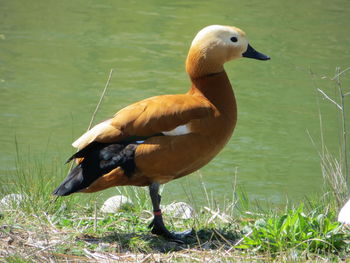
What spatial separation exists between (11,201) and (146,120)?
1.32 m

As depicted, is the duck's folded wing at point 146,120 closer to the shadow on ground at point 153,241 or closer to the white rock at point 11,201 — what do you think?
the shadow on ground at point 153,241

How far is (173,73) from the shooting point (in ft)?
41.3

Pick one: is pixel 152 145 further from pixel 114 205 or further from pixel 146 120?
pixel 114 205

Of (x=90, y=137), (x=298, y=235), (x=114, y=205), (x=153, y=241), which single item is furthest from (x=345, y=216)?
(x=114, y=205)

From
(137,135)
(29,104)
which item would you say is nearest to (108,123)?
(137,135)

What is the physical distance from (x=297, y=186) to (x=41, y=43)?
6.51 m

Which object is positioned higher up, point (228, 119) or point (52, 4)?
point (228, 119)

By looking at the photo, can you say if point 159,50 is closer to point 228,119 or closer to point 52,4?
point 52,4

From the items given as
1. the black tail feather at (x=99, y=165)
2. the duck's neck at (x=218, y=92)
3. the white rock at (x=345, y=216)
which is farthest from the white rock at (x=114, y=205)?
the white rock at (x=345, y=216)

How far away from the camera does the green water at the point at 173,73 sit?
9.44m

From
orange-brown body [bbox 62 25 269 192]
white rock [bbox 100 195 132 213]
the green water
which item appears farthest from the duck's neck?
the green water

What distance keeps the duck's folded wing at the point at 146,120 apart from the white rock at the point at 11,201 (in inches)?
33.5

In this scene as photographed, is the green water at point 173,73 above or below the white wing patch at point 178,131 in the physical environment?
below

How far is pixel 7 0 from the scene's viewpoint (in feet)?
53.3
